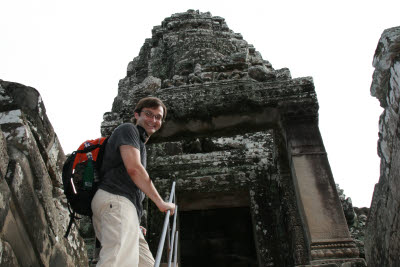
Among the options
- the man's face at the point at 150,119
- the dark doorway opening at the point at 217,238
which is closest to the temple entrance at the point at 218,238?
the dark doorway opening at the point at 217,238

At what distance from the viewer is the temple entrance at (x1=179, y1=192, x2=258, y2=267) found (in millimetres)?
7436

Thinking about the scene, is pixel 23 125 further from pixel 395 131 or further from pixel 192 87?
pixel 395 131

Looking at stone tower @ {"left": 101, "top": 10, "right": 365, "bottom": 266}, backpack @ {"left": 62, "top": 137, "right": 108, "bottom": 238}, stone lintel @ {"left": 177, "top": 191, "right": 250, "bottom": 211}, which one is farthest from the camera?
stone lintel @ {"left": 177, "top": 191, "right": 250, "bottom": 211}

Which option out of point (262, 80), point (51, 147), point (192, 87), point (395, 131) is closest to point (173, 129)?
point (192, 87)

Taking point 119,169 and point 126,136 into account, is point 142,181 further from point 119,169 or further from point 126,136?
point 126,136

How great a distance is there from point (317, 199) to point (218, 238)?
4.40m

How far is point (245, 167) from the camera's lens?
5.97 m

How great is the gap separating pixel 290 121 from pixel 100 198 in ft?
8.35

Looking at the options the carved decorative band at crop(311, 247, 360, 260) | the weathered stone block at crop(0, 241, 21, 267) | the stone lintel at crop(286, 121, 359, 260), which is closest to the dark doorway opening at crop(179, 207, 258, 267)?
the stone lintel at crop(286, 121, 359, 260)

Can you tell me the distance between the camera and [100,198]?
242cm

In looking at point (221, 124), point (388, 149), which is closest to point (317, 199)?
point (388, 149)

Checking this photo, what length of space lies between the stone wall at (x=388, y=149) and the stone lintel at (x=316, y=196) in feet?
1.09

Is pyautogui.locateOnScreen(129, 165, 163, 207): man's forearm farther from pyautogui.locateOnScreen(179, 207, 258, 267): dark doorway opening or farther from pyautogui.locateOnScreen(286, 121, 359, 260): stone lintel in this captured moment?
pyautogui.locateOnScreen(179, 207, 258, 267): dark doorway opening

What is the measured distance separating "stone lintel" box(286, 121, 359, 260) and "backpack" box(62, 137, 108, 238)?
2042 mm
